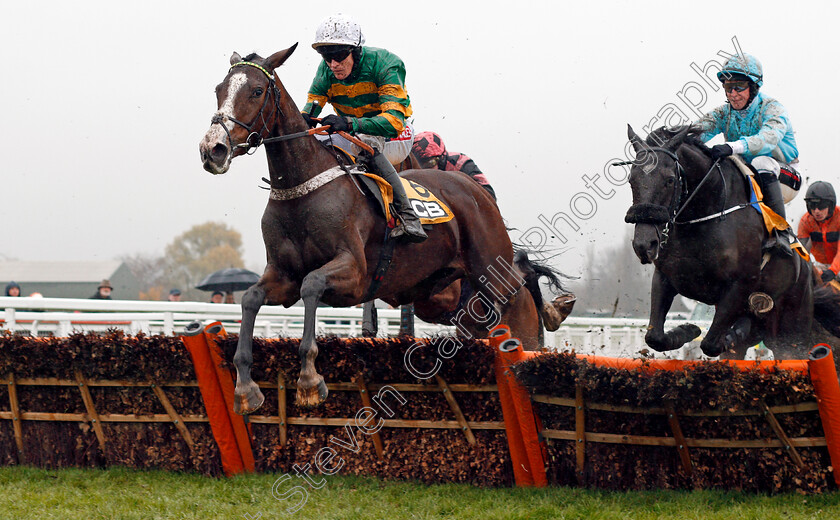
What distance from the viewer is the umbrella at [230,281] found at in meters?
13.8

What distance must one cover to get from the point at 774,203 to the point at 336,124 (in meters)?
3.14

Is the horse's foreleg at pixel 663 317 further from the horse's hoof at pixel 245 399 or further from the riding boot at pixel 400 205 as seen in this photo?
the horse's hoof at pixel 245 399

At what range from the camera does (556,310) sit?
280 inches

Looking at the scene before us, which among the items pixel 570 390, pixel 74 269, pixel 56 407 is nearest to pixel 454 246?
pixel 570 390

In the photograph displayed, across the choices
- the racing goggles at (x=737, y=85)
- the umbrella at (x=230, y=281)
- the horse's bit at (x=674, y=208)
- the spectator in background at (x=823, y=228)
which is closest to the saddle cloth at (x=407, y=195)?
the horse's bit at (x=674, y=208)

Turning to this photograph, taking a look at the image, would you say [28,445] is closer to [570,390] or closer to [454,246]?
[454,246]

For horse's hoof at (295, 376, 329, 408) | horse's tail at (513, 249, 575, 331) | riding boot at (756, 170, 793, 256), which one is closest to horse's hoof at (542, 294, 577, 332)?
horse's tail at (513, 249, 575, 331)

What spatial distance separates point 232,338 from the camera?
4652 millimetres

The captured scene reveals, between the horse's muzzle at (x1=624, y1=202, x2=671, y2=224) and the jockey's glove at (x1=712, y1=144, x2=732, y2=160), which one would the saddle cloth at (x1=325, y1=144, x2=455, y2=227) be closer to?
the horse's muzzle at (x1=624, y1=202, x2=671, y2=224)

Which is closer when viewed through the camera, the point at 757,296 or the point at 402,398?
the point at 402,398

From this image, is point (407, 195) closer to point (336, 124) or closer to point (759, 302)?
point (336, 124)

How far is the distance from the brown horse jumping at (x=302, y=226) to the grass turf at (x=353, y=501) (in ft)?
1.72

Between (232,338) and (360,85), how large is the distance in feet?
5.83

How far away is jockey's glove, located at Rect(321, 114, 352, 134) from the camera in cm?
480
